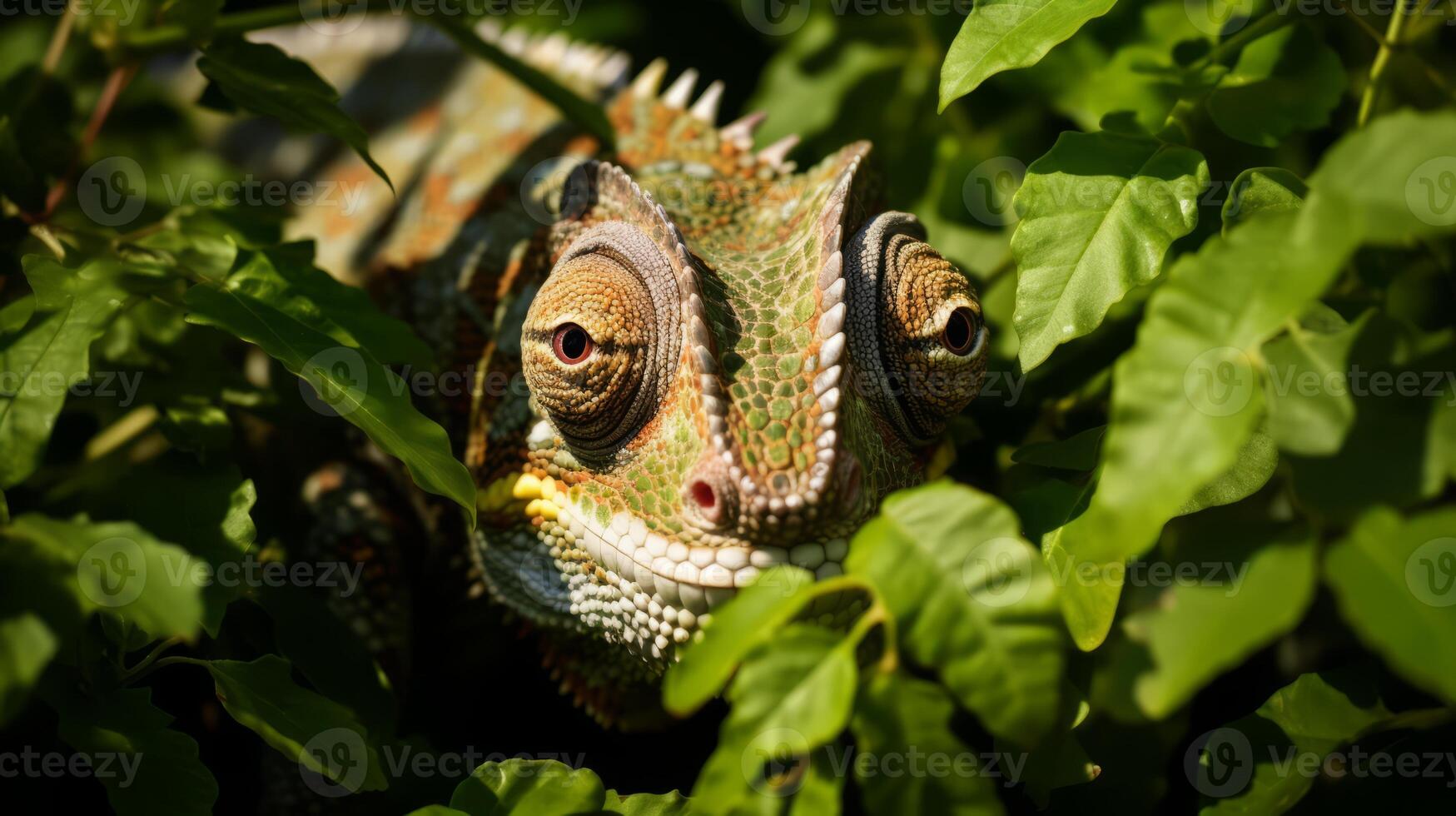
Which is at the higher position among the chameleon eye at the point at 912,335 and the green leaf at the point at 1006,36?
the green leaf at the point at 1006,36

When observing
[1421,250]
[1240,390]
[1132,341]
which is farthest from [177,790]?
[1421,250]

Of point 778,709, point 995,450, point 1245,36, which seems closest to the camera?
point 778,709

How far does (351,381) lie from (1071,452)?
46.6 inches

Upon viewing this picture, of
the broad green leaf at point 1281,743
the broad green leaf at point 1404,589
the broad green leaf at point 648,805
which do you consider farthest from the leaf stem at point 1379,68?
the broad green leaf at point 648,805

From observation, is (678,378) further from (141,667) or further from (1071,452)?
(141,667)

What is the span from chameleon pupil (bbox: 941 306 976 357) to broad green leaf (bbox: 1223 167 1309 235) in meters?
0.44

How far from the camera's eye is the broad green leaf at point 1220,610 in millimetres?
1153

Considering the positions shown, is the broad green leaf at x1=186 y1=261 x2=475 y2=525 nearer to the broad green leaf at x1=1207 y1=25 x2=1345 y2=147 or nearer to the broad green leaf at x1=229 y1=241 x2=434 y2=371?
the broad green leaf at x1=229 y1=241 x2=434 y2=371

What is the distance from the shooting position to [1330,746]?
1.75 meters

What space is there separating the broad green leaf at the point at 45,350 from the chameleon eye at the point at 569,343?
69cm

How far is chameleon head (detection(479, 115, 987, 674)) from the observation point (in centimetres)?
168

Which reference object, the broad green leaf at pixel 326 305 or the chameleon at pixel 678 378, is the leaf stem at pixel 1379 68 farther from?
the broad green leaf at pixel 326 305

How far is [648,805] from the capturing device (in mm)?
1705

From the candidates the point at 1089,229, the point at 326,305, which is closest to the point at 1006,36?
the point at 1089,229
